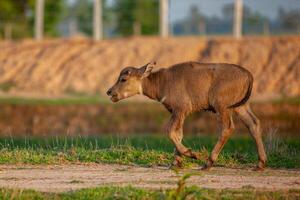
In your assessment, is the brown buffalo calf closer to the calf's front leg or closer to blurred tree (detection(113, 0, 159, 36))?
the calf's front leg

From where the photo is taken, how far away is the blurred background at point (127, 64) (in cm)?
3719

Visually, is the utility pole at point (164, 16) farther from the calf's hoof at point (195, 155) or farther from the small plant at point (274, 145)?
the calf's hoof at point (195, 155)

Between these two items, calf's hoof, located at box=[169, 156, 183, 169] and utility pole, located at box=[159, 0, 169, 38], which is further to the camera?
utility pole, located at box=[159, 0, 169, 38]

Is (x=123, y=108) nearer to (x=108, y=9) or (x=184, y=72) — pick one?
(x=184, y=72)

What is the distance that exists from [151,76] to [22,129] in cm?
2059

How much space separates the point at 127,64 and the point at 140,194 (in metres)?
32.0

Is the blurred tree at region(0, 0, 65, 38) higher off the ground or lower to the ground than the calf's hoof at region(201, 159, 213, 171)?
higher

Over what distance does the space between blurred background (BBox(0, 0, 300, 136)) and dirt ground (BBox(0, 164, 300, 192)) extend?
660 inches

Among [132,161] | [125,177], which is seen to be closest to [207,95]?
[132,161]

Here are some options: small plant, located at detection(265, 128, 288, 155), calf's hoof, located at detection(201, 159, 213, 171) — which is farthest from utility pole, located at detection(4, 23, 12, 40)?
calf's hoof, located at detection(201, 159, 213, 171)

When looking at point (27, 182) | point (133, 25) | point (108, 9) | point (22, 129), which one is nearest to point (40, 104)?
point (22, 129)

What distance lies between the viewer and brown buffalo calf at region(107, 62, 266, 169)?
51.9 feet

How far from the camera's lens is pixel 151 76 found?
1666 cm

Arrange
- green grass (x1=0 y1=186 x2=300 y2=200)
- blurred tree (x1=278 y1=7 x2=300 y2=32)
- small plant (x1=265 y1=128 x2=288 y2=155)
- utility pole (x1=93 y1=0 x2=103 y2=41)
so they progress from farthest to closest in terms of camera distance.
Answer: blurred tree (x1=278 y1=7 x2=300 y2=32)
utility pole (x1=93 y1=0 x2=103 y2=41)
small plant (x1=265 y1=128 x2=288 y2=155)
green grass (x1=0 y1=186 x2=300 y2=200)
